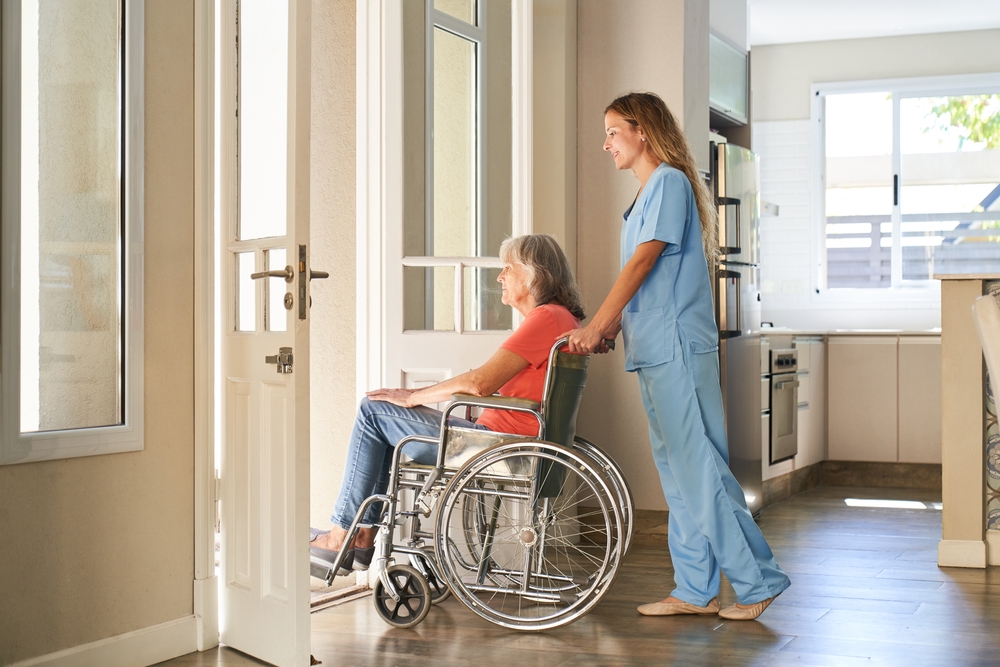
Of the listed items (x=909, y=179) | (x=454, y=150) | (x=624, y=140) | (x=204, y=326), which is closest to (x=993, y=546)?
(x=624, y=140)

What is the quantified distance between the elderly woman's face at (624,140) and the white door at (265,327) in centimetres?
95

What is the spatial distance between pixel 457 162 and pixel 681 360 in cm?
118

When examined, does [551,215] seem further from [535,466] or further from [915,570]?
[915,570]

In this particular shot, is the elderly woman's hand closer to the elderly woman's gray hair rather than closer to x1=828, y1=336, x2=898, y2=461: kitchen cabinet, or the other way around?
the elderly woman's gray hair

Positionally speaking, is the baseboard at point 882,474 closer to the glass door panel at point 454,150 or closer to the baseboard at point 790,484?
the baseboard at point 790,484

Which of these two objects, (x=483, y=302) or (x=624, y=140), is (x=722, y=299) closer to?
(x=483, y=302)

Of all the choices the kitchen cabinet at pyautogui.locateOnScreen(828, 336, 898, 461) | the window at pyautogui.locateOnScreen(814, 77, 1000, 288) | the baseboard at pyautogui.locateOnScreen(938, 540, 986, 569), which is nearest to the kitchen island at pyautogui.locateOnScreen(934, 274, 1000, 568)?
the baseboard at pyautogui.locateOnScreen(938, 540, 986, 569)

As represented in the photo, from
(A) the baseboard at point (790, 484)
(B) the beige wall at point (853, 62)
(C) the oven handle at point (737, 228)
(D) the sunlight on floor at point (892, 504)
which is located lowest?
(D) the sunlight on floor at point (892, 504)

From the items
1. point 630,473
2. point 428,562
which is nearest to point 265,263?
point 428,562

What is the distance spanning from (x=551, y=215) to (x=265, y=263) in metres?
1.61

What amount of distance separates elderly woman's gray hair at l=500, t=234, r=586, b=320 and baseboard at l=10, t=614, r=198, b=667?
1.30 m

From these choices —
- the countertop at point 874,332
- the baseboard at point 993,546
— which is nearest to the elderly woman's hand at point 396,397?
the baseboard at point 993,546

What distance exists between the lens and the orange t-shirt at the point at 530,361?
2.81 m

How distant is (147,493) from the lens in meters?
2.53
